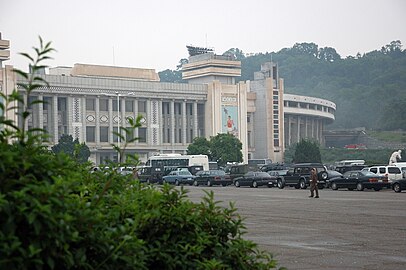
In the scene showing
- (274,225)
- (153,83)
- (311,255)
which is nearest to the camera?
(311,255)

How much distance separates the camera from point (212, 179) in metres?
66.2

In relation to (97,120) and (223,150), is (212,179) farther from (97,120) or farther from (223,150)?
(97,120)

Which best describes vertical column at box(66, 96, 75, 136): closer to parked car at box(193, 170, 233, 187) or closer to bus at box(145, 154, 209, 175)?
bus at box(145, 154, 209, 175)

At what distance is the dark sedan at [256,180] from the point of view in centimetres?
6050

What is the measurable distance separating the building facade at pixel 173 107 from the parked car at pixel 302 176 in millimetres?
68791

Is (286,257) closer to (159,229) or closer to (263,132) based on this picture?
(159,229)

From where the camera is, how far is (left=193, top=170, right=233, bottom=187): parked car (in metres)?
66.3

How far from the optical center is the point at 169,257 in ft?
20.1

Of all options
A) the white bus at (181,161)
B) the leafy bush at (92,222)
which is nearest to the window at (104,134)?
the white bus at (181,161)

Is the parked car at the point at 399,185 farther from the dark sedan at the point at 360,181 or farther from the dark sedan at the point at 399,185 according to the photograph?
the dark sedan at the point at 360,181

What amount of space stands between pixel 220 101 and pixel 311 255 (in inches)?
5273

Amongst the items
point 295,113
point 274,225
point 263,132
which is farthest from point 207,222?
point 295,113

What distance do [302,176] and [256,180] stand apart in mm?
6330

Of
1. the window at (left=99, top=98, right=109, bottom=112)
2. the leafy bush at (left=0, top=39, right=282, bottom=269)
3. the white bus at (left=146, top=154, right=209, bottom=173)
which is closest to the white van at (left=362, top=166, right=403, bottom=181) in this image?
the white bus at (left=146, top=154, right=209, bottom=173)
